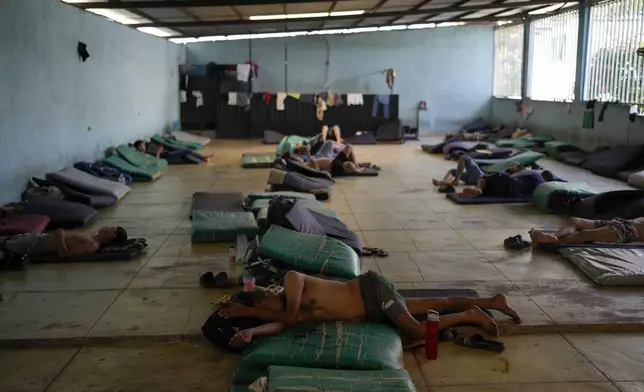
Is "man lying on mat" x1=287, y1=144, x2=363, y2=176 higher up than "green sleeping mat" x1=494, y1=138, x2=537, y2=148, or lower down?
lower down

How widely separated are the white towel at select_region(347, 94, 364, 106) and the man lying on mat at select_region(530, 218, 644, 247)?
11.8 m

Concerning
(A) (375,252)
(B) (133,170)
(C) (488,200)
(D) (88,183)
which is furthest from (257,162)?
(A) (375,252)

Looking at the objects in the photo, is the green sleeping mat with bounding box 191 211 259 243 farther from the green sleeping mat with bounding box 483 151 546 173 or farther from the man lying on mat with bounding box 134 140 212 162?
the man lying on mat with bounding box 134 140 212 162

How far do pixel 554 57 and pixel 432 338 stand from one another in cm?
1246

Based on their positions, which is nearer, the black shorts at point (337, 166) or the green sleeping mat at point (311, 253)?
the green sleeping mat at point (311, 253)

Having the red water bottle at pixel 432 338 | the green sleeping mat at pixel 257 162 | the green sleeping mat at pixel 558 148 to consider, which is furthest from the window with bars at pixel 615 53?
Result: the red water bottle at pixel 432 338

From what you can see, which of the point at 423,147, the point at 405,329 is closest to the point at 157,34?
the point at 423,147

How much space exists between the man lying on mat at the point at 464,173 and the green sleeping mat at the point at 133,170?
4814 mm

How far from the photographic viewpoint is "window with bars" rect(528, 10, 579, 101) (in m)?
13.4

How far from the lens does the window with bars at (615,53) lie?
1065 centimetres

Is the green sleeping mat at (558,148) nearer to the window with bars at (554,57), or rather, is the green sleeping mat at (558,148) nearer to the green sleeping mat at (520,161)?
the window with bars at (554,57)

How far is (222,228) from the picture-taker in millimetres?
6207

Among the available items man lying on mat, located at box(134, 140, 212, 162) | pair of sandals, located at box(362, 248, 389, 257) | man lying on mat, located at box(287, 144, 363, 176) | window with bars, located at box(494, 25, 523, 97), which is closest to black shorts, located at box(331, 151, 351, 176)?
man lying on mat, located at box(287, 144, 363, 176)

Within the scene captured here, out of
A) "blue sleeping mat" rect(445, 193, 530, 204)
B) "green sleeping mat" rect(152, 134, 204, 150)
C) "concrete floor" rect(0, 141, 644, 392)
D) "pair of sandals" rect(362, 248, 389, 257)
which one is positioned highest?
"green sleeping mat" rect(152, 134, 204, 150)
